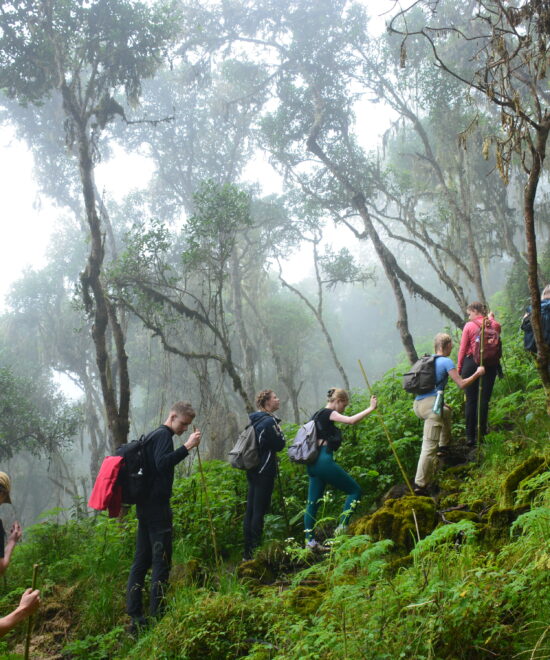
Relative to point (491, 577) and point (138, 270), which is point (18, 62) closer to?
point (138, 270)

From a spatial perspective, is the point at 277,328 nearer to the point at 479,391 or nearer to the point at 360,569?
the point at 479,391

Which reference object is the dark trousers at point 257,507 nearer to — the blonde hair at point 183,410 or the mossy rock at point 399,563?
the blonde hair at point 183,410

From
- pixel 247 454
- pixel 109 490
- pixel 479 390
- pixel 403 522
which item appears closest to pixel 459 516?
pixel 403 522

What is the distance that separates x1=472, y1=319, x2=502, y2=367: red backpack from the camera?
19.7 feet

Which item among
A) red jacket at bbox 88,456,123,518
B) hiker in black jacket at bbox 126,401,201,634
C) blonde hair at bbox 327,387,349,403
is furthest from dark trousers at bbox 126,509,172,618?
blonde hair at bbox 327,387,349,403

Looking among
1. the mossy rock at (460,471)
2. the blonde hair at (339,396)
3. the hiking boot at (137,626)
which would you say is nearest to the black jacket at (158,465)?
the hiking boot at (137,626)

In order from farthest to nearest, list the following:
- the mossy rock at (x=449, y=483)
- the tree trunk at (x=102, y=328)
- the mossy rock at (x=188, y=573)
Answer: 1. the tree trunk at (x=102, y=328)
2. the mossy rock at (x=449, y=483)
3. the mossy rock at (x=188, y=573)

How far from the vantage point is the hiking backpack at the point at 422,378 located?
5547mm

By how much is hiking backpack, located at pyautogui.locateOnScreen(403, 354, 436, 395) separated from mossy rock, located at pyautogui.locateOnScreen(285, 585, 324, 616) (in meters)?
2.49

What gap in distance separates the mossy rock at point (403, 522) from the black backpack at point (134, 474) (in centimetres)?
191

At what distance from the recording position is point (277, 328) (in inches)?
1187

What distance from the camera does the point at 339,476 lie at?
5086mm

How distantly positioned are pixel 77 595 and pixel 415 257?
1866 inches

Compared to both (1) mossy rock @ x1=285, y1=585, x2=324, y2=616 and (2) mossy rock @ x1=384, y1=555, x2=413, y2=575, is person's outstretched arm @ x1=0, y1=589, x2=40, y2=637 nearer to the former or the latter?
(1) mossy rock @ x1=285, y1=585, x2=324, y2=616
